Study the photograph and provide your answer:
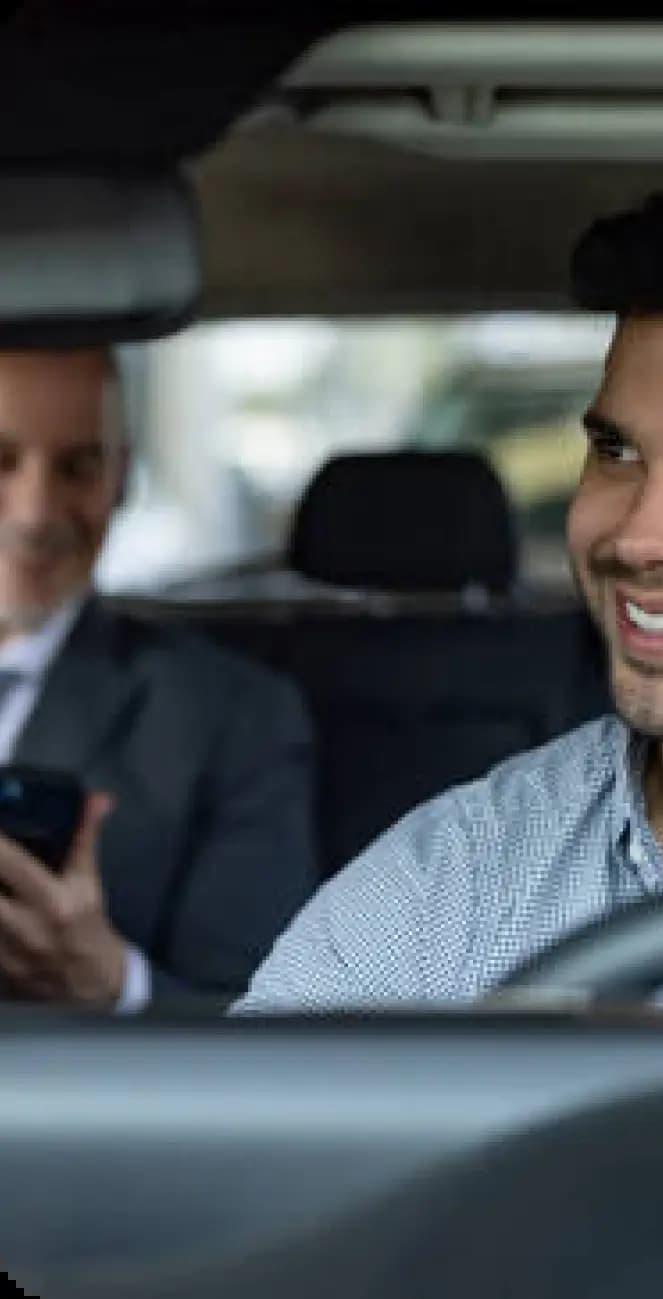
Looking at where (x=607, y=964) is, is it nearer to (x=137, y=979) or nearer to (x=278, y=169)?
(x=137, y=979)

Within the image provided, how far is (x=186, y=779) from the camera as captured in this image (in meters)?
3.71

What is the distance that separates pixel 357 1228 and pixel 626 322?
1058 millimetres

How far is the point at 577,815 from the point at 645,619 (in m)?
0.13

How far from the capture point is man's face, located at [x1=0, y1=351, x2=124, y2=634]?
3.71 meters

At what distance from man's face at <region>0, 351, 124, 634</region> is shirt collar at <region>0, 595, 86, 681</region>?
0.01 metres

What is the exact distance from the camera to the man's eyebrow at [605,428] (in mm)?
2449

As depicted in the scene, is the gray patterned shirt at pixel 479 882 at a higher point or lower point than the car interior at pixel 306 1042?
lower

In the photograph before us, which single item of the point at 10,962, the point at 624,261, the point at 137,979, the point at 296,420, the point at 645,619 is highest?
the point at 624,261

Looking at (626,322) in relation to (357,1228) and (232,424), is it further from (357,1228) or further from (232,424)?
(232,424)

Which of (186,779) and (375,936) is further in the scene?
(186,779)

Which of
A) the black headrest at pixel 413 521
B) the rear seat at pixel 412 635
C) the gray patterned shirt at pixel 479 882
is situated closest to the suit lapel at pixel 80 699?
the rear seat at pixel 412 635

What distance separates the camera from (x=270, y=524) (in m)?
8.61

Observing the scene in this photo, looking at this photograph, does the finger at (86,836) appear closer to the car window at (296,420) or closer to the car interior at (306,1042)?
the car interior at (306,1042)

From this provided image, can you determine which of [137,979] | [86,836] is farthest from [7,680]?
[86,836]
